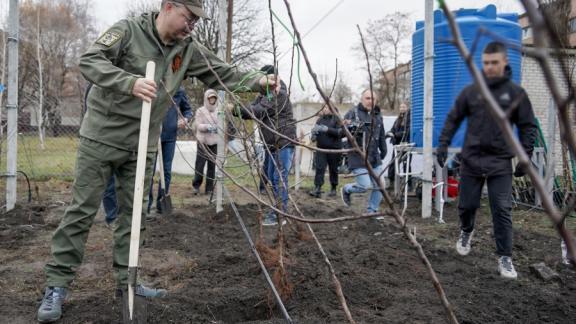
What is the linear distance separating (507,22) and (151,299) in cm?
576

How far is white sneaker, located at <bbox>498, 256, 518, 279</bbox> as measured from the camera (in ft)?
12.7

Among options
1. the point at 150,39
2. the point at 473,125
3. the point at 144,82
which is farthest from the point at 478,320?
the point at 150,39

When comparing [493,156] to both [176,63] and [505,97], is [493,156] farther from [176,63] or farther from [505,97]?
[176,63]

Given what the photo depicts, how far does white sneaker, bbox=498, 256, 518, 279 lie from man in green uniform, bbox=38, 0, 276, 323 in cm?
238

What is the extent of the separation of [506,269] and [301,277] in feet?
5.68

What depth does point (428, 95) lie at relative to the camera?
6.07 m

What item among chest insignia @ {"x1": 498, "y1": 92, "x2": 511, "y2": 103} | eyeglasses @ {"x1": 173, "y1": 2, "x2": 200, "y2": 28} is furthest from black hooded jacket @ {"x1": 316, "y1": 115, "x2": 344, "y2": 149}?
eyeglasses @ {"x1": 173, "y1": 2, "x2": 200, "y2": 28}

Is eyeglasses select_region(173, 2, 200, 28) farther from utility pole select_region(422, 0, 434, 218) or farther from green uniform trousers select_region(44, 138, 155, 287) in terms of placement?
utility pole select_region(422, 0, 434, 218)

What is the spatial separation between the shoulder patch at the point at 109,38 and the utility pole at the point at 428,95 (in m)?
4.20

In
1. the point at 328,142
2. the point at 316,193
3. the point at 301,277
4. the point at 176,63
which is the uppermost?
the point at 176,63

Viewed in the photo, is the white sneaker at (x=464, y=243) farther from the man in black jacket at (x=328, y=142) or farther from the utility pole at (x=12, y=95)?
the utility pole at (x=12, y=95)

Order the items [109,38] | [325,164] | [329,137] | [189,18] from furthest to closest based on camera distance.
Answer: [325,164], [329,137], [189,18], [109,38]

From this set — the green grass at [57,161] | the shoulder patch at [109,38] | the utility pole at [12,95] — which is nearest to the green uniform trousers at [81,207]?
the shoulder patch at [109,38]

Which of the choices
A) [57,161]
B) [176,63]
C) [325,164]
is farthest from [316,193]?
Result: [57,161]
